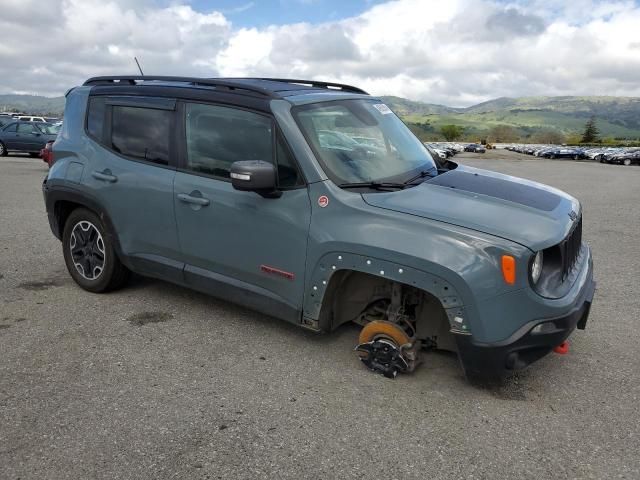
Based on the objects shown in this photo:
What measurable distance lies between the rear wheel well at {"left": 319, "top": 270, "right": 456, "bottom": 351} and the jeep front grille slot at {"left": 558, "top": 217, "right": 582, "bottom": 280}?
788 mm

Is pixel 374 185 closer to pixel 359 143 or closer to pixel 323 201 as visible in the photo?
pixel 323 201

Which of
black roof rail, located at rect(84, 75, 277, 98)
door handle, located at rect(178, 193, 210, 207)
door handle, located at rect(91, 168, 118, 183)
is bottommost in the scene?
door handle, located at rect(178, 193, 210, 207)

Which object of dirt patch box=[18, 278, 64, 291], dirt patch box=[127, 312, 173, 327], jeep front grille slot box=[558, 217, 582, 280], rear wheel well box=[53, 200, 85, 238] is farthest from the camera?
dirt patch box=[18, 278, 64, 291]

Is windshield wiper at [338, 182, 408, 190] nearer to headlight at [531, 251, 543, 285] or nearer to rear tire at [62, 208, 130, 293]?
headlight at [531, 251, 543, 285]

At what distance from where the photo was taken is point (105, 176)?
4.50m

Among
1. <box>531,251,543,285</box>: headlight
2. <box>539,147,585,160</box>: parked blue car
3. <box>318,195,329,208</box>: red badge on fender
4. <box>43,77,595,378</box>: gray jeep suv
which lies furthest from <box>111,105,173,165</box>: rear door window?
<box>539,147,585,160</box>: parked blue car

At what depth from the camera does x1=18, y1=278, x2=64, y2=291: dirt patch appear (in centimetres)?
508

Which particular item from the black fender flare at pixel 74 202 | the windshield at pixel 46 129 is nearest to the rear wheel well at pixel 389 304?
the black fender flare at pixel 74 202

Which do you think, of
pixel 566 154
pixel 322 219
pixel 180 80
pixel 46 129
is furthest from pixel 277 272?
pixel 566 154

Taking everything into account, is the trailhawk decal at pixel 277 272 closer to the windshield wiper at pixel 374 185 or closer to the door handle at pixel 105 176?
the windshield wiper at pixel 374 185

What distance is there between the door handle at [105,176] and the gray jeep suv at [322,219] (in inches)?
0.7

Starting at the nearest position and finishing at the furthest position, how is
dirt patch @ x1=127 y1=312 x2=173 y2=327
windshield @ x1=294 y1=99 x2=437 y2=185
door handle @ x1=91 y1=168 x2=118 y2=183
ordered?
windshield @ x1=294 y1=99 x2=437 y2=185, dirt patch @ x1=127 y1=312 x2=173 y2=327, door handle @ x1=91 y1=168 x2=118 y2=183

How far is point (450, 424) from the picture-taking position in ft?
9.93

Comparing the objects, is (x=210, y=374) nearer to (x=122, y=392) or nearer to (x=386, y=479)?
(x=122, y=392)
